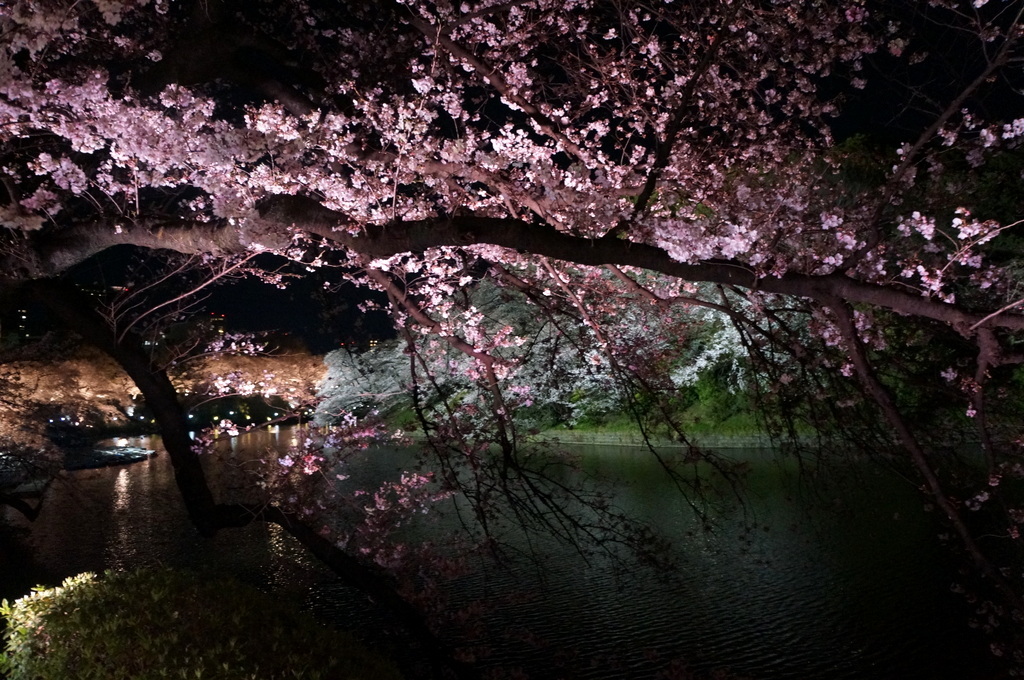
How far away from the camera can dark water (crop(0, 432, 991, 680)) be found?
7164 millimetres

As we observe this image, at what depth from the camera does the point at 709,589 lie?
350 inches

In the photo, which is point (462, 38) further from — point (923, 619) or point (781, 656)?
point (923, 619)

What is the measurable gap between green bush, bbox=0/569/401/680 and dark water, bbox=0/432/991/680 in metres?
2.99

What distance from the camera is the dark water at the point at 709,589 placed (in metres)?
7.16

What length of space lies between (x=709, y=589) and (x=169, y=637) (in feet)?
21.8

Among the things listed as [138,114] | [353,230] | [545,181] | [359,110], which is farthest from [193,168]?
[545,181]

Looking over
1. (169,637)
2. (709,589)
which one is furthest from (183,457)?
(709,589)

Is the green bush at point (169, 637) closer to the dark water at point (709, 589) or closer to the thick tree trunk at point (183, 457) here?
the thick tree trunk at point (183, 457)

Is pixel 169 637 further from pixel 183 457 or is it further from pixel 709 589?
pixel 709 589

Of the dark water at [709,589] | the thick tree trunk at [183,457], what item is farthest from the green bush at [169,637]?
the dark water at [709,589]

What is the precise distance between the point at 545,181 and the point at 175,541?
1054 cm

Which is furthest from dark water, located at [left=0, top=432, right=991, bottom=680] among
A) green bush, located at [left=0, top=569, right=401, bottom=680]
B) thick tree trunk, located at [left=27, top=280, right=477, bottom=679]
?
green bush, located at [left=0, top=569, right=401, bottom=680]

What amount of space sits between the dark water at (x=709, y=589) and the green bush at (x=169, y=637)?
299 cm

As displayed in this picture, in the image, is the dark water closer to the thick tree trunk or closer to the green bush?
the thick tree trunk
